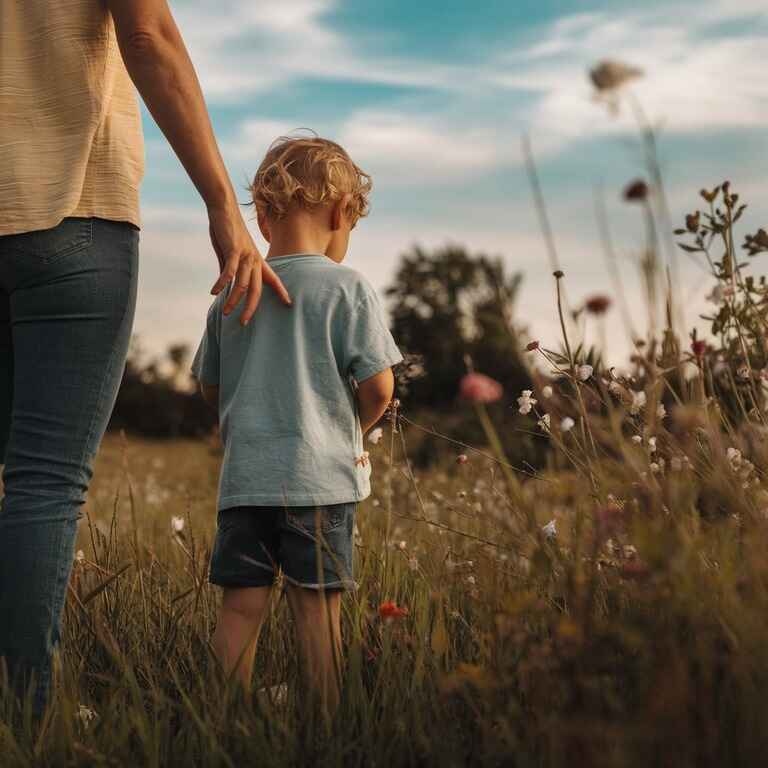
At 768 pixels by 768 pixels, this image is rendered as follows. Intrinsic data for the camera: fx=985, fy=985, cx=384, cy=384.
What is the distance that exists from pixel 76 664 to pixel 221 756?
3.32ft

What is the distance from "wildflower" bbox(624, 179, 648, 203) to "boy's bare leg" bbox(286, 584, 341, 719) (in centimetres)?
121

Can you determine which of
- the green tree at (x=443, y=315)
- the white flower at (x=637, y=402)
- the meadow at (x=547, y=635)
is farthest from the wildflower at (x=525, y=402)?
the green tree at (x=443, y=315)

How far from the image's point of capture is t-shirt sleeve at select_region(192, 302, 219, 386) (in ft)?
9.62

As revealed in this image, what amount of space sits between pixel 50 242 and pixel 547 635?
1.53 meters

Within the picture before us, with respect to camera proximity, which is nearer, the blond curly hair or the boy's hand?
the boy's hand

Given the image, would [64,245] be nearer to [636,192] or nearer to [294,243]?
[294,243]

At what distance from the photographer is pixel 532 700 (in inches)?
67.8

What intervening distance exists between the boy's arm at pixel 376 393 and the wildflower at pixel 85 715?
103cm

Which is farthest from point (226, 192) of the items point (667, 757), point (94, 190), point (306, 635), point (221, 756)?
point (667, 757)

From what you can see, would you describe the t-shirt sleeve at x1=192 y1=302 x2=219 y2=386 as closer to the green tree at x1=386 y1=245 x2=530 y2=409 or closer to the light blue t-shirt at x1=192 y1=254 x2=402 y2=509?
the light blue t-shirt at x1=192 y1=254 x2=402 y2=509

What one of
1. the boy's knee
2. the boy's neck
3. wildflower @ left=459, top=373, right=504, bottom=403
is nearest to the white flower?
wildflower @ left=459, top=373, right=504, bottom=403

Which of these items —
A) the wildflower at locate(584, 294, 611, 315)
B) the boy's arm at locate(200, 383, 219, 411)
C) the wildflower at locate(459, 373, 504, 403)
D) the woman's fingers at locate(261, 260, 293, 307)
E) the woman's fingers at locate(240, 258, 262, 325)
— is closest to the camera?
the wildflower at locate(459, 373, 504, 403)

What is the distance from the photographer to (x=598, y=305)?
1.83 m

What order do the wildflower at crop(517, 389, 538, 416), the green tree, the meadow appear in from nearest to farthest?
1. the meadow
2. the wildflower at crop(517, 389, 538, 416)
3. the green tree
